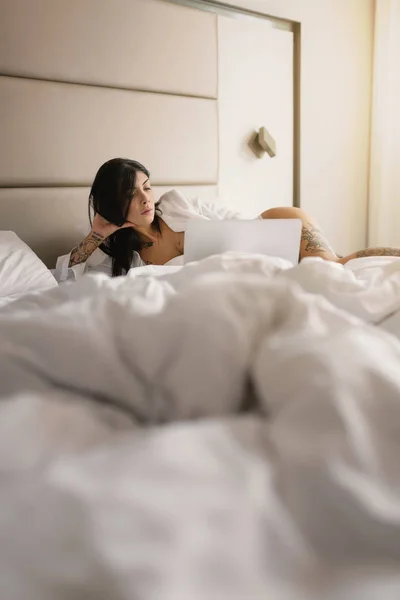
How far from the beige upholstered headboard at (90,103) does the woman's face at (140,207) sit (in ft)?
1.01

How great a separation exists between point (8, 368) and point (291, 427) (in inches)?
11.1

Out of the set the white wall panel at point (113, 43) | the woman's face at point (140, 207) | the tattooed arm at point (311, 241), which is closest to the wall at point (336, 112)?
the white wall panel at point (113, 43)

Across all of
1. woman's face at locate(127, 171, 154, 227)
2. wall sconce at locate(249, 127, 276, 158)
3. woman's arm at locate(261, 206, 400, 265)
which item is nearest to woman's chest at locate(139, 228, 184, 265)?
woman's face at locate(127, 171, 154, 227)

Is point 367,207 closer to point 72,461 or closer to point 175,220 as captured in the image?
point 175,220

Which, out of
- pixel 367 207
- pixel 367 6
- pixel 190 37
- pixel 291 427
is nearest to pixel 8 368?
pixel 291 427

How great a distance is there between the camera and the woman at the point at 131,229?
80.9 inches

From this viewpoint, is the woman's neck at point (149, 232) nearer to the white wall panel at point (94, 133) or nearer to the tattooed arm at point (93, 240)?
the tattooed arm at point (93, 240)

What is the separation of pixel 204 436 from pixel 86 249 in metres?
1.69

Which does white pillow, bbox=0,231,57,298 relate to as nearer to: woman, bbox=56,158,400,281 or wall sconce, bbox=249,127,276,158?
woman, bbox=56,158,400,281

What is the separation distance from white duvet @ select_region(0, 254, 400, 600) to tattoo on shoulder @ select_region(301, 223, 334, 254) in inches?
64.2

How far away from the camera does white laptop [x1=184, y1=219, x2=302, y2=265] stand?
4.71 feet

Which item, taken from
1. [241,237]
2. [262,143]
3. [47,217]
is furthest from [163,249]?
[262,143]

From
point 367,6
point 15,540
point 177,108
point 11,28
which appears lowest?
point 15,540

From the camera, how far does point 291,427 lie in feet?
1.28
